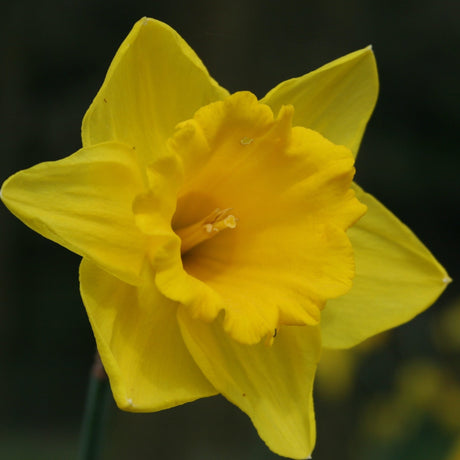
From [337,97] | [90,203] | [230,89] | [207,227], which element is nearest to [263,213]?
[207,227]

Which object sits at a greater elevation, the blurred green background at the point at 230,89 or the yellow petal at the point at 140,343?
the yellow petal at the point at 140,343

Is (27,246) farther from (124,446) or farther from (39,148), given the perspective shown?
(124,446)

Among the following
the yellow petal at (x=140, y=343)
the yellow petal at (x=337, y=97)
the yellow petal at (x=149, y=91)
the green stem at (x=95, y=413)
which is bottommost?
the green stem at (x=95, y=413)

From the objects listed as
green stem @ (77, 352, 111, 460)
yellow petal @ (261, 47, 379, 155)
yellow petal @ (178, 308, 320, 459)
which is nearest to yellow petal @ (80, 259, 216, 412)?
yellow petal @ (178, 308, 320, 459)

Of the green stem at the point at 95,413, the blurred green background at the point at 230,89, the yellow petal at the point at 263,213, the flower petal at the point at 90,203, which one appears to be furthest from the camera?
the blurred green background at the point at 230,89

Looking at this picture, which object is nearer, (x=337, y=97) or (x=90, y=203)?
(x=90, y=203)

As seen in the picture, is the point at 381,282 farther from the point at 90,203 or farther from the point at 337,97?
the point at 90,203

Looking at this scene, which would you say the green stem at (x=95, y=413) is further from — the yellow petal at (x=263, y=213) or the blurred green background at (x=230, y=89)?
the blurred green background at (x=230, y=89)

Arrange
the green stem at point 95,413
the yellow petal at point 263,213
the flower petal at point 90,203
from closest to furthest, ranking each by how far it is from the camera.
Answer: the flower petal at point 90,203 < the yellow petal at point 263,213 < the green stem at point 95,413

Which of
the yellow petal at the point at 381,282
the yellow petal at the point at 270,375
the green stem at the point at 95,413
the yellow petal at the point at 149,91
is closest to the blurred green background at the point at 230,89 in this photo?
the yellow petal at the point at 381,282
